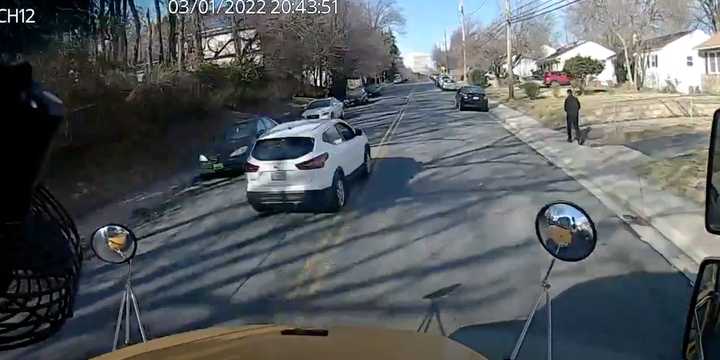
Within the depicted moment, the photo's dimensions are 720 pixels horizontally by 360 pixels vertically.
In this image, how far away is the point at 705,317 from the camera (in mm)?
2674

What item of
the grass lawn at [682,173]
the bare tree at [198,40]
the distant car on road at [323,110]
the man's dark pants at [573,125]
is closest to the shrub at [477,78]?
the distant car on road at [323,110]

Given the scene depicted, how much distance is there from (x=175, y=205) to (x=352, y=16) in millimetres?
28435

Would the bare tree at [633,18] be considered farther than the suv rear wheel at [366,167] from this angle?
Yes

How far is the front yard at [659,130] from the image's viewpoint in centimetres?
1370

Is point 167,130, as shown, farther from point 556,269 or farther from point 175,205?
point 556,269

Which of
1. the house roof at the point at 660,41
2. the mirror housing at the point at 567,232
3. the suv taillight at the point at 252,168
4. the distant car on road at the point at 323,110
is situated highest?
the house roof at the point at 660,41

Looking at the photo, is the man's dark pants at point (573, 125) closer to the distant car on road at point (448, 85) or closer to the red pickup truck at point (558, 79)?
the red pickup truck at point (558, 79)

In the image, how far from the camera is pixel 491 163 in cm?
1684

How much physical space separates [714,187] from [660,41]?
54140 millimetres

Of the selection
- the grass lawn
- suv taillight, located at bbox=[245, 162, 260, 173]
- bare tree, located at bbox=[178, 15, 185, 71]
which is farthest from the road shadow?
bare tree, located at bbox=[178, 15, 185, 71]

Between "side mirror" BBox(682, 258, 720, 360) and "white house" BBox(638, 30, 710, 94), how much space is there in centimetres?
4664

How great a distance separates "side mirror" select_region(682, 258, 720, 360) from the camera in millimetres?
2564

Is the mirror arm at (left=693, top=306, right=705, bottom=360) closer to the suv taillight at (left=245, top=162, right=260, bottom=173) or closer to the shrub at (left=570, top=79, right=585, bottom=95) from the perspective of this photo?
the suv taillight at (left=245, top=162, right=260, bottom=173)

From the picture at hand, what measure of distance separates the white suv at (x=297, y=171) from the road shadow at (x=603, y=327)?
5.49m
